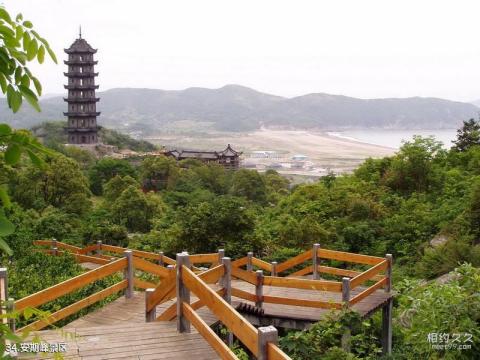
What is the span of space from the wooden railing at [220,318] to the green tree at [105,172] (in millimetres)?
37293

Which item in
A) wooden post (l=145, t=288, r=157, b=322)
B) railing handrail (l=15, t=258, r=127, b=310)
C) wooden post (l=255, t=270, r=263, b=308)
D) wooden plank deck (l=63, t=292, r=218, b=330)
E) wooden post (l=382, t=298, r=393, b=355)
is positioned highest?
railing handrail (l=15, t=258, r=127, b=310)

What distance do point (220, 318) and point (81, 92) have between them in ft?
A: 197

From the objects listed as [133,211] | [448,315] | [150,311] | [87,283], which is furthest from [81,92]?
[448,315]

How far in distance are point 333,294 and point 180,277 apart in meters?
4.22

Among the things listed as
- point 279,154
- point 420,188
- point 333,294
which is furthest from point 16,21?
point 279,154

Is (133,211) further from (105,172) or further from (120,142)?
(120,142)

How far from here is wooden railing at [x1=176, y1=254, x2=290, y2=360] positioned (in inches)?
113

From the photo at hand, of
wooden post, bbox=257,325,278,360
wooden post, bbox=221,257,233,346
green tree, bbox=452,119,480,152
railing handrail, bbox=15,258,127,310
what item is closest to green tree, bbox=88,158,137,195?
green tree, bbox=452,119,480,152

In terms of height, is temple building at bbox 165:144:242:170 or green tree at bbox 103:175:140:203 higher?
temple building at bbox 165:144:242:170

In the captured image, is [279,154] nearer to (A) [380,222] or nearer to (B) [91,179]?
(B) [91,179]

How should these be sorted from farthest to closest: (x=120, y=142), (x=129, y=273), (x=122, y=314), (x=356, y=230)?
(x=120, y=142)
(x=356, y=230)
(x=129, y=273)
(x=122, y=314)

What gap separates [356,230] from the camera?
14062 millimetres

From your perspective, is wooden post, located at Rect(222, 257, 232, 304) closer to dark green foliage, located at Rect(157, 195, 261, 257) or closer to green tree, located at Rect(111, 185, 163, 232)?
dark green foliage, located at Rect(157, 195, 261, 257)

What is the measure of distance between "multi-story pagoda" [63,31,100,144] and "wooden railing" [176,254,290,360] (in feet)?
189
